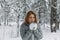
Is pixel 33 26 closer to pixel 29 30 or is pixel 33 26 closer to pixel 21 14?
pixel 29 30

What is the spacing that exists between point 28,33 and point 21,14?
24.9 inches

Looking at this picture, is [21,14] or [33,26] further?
[21,14]

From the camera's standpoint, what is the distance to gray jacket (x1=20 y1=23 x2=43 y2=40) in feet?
6.23

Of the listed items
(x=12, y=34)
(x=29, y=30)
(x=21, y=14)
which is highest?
(x=21, y=14)

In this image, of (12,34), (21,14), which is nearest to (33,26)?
(21,14)

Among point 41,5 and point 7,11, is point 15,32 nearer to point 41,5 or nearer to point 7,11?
point 7,11

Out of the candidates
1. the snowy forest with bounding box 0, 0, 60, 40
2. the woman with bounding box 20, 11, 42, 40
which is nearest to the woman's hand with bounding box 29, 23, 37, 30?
the woman with bounding box 20, 11, 42, 40

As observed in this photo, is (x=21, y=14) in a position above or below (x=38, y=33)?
above

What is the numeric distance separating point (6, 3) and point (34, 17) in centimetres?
76

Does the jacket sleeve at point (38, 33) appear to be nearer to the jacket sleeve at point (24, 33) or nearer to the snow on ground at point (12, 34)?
the jacket sleeve at point (24, 33)

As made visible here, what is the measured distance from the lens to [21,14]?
2.51 m

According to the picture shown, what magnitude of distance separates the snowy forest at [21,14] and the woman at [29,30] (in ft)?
1.78

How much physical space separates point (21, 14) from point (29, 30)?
1.97 feet

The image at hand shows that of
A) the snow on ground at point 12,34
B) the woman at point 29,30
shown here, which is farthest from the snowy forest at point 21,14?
the woman at point 29,30
